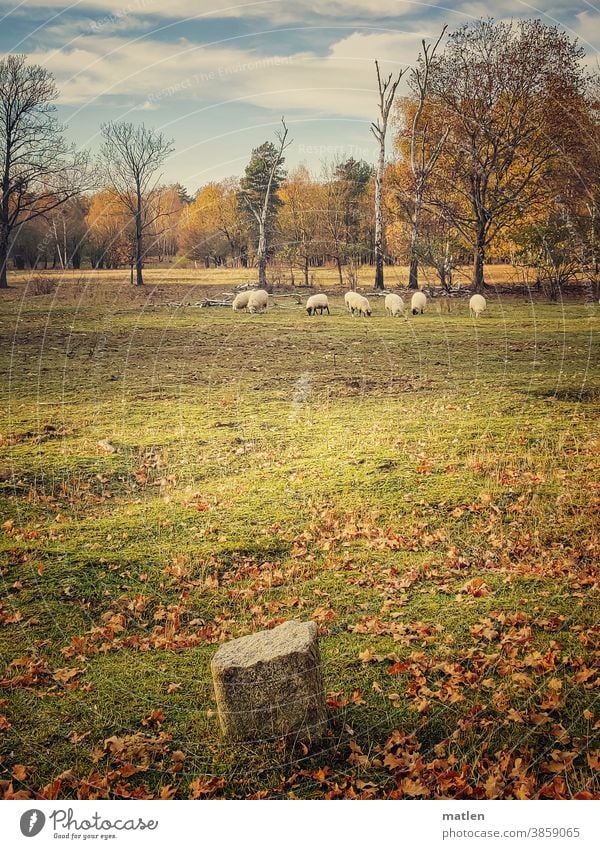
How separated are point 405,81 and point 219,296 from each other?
5417 millimetres

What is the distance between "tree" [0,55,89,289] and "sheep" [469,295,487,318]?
860cm

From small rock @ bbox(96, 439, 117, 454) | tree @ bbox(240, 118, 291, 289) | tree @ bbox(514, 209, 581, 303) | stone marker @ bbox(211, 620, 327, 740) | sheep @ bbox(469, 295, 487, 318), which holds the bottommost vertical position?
stone marker @ bbox(211, 620, 327, 740)

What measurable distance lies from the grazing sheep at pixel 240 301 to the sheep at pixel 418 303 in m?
4.27

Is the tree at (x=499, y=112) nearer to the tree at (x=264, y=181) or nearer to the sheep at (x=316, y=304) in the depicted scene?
the tree at (x=264, y=181)

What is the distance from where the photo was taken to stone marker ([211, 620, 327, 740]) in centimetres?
440

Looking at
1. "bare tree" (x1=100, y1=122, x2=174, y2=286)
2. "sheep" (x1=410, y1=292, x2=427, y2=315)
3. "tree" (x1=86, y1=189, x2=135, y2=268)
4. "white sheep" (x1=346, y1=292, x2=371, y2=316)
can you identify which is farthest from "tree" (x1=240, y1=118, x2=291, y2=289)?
"sheep" (x1=410, y1=292, x2=427, y2=315)

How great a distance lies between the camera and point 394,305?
16359 mm

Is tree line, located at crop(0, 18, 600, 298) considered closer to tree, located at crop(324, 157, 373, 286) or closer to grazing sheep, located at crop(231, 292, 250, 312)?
tree, located at crop(324, 157, 373, 286)

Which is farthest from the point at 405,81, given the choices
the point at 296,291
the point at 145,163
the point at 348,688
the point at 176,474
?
the point at 348,688

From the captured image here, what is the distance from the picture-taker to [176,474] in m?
8.86

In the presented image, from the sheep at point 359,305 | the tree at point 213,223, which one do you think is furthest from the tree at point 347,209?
the sheep at point 359,305

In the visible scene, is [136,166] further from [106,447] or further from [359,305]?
[359,305]

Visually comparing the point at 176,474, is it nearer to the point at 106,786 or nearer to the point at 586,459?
the point at 106,786

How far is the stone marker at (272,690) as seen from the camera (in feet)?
14.4
